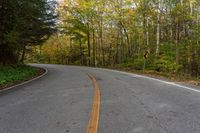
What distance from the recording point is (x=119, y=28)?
39594mm

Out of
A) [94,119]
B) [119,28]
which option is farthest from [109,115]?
[119,28]

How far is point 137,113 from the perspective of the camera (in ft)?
21.0

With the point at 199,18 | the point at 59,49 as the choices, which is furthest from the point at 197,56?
the point at 59,49

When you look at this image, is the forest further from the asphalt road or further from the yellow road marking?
the yellow road marking

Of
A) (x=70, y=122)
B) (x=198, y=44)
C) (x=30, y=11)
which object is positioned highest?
(x=30, y=11)

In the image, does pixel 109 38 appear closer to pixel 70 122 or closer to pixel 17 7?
pixel 17 7

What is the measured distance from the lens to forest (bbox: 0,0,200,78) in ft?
68.2

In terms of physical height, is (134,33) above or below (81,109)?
above

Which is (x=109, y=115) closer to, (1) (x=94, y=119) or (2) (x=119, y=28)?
(1) (x=94, y=119)

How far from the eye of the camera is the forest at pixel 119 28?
818 inches

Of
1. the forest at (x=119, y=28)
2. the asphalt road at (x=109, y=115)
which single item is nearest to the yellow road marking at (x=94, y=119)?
the asphalt road at (x=109, y=115)

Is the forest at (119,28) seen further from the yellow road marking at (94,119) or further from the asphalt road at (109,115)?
the yellow road marking at (94,119)

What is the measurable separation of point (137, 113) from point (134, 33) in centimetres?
3548

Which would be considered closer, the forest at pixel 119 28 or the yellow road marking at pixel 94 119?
the yellow road marking at pixel 94 119
